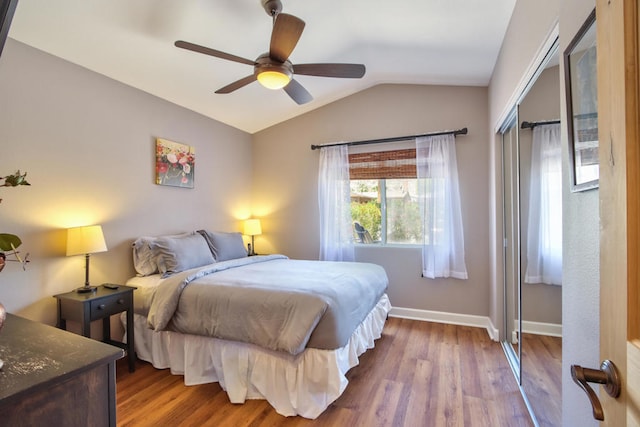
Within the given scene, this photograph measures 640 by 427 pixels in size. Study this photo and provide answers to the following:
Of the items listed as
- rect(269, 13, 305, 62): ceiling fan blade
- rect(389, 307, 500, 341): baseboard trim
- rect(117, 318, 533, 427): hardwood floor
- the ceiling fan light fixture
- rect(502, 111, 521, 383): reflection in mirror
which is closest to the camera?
rect(269, 13, 305, 62): ceiling fan blade

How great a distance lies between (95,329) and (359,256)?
2.82 meters

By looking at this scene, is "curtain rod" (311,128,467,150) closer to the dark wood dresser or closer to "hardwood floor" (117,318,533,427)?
"hardwood floor" (117,318,533,427)

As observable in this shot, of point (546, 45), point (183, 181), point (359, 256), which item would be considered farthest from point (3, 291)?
point (546, 45)

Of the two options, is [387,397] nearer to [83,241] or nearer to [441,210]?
[441,210]

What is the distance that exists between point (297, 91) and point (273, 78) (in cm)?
43

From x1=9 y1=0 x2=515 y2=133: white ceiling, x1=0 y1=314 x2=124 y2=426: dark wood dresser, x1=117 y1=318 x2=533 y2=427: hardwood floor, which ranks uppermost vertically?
x1=9 y1=0 x2=515 y2=133: white ceiling

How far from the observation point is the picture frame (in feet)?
3.07

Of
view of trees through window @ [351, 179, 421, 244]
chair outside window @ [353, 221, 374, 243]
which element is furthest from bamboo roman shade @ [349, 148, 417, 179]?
chair outside window @ [353, 221, 374, 243]

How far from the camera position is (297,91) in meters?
2.50

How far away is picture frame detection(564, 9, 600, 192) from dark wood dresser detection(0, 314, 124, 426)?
1.64 metres

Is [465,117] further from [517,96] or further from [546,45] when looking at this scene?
[546,45]

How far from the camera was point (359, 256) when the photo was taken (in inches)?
156

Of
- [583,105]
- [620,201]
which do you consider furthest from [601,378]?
[583,105]

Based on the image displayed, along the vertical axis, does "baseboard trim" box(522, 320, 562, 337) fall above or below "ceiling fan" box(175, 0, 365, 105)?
below
